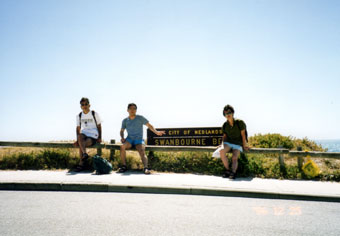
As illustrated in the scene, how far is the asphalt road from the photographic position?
324cm

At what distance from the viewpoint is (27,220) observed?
3.56m

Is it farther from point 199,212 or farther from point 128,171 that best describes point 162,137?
point 199,212

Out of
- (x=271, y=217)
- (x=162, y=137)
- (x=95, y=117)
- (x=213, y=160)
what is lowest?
(x=271, y=217)

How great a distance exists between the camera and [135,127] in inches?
293

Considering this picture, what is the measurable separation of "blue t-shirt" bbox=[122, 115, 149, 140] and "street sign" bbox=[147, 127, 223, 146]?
103 centimetres

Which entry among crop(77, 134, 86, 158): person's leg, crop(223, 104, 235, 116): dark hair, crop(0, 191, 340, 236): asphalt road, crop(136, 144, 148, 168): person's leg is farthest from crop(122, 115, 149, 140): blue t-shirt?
crop(0, 191, 340, 236): asphalt road

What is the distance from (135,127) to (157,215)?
3.89 m

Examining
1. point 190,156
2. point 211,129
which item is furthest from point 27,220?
point 211,129

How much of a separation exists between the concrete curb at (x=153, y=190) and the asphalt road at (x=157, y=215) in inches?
7.5

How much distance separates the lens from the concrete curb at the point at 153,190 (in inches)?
194

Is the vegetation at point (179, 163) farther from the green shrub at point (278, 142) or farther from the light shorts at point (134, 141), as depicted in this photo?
the green shrub at point (278, 142)

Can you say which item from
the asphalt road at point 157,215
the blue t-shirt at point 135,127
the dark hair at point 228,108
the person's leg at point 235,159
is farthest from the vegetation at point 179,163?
the asphalt road at point 157,215

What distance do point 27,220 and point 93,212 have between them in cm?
89

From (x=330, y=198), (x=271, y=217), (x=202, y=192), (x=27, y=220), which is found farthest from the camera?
(x=202, y=192)
